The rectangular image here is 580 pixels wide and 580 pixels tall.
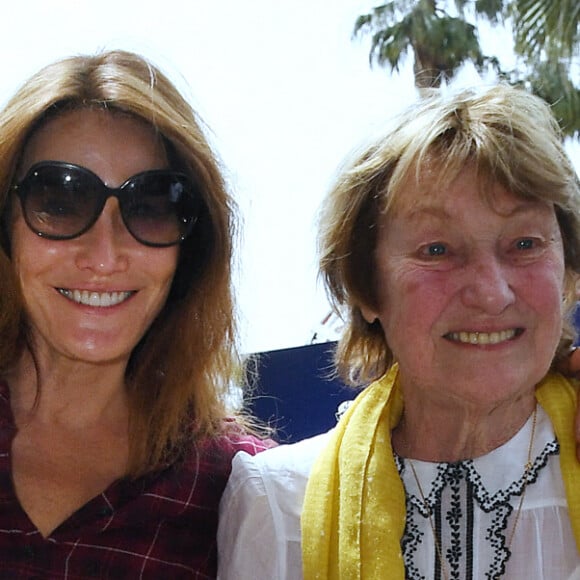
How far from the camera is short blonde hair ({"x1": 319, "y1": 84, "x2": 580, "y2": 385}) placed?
1.93 meters

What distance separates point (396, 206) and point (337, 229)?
0.19 m

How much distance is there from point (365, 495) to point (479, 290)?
52 centimetres

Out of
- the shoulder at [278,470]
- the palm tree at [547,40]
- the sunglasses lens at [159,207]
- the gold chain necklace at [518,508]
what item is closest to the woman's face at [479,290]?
the gold chain necklace at [518,508]

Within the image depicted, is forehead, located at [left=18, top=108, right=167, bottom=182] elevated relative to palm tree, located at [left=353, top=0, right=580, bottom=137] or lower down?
lower down

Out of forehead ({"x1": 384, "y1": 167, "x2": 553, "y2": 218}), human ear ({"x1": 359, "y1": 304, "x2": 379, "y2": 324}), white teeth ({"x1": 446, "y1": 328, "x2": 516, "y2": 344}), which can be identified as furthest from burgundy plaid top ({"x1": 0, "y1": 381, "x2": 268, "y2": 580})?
forehead ({"x1": 384, "y1": 167, "x2": 553, "y2": 218})

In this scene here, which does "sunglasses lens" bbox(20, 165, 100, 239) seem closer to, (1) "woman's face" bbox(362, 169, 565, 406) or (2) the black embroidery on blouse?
(1) "woman's face" bbox(362, 169, 565, 406)

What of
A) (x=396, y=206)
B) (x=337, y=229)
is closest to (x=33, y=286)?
(x=337, y=229)

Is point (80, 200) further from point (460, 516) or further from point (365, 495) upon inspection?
point (460, 516)

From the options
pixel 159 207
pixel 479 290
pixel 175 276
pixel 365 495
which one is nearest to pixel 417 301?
pixel 479 290

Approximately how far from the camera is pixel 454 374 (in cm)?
196

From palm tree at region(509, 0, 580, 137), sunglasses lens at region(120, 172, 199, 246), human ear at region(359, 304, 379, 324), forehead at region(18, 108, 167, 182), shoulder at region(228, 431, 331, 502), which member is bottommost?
shoulder at region(228, 431, 331, 502)

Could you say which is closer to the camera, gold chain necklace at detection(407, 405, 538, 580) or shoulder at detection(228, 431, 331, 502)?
gold chain necklace at detection(407, 405, 538, 580)

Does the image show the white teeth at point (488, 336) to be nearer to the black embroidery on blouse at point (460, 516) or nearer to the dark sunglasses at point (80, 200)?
the black embroidery on blouse at point (460, 516)

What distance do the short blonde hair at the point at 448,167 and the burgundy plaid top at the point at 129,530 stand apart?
24.0 inches
